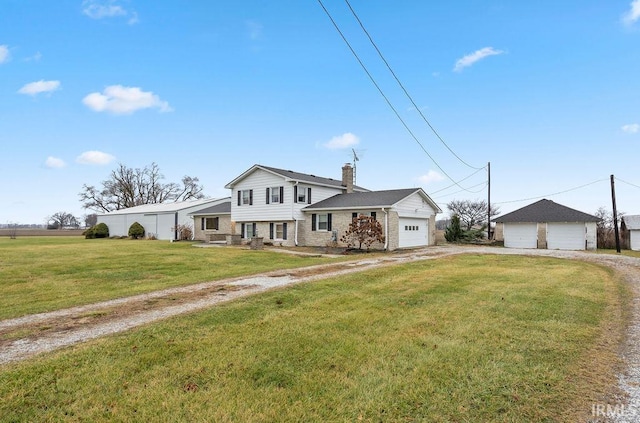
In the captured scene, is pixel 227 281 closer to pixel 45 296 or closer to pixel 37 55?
pixel 45 296

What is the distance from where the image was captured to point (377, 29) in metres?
12.0

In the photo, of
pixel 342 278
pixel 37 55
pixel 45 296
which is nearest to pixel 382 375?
pixel 342 278

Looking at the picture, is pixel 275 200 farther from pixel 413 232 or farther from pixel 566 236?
pixel 566 236

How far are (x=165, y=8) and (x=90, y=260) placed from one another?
11309mm

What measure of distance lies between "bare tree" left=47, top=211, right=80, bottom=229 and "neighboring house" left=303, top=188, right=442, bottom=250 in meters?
79.0

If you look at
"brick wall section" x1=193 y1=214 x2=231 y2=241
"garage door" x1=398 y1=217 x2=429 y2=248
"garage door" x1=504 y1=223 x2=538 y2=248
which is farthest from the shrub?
"garage door" x1=504 y1=223 x2=538 y2=248

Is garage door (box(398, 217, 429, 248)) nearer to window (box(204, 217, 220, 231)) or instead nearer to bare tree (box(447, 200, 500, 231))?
window (box(204, 217, 220, 231))

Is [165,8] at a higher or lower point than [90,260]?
higher

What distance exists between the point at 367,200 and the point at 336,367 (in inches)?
798

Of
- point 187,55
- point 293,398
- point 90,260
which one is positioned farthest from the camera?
point 187,55

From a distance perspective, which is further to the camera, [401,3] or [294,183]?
[294,183]

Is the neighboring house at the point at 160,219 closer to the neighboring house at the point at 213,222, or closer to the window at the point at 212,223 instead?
the neighboring house at the point at 213,222

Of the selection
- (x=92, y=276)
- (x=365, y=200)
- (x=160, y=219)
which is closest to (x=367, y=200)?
(x=365, y=200)

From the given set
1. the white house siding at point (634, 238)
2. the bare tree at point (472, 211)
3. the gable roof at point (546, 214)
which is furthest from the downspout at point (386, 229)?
the bare tree at point (472, 211)
